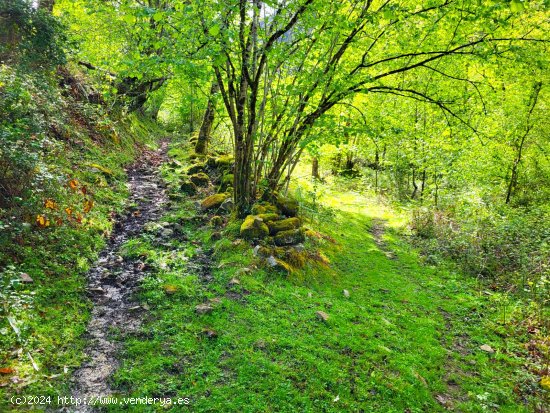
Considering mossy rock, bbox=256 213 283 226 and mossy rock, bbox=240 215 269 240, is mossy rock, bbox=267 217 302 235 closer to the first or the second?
mossy rock, bbox=256 213 283 226

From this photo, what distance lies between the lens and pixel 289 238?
9203 millimetres

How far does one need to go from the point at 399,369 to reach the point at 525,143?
51.1ft

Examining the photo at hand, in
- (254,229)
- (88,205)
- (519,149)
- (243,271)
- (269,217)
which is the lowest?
(243,271)

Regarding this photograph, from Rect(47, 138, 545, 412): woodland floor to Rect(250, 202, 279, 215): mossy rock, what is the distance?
84cm

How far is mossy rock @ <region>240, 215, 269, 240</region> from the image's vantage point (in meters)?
9.01

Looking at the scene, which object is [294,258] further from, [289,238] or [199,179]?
[199,179]

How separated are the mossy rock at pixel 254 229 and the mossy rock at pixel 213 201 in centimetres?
217

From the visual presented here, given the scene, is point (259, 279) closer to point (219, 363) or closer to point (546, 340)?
point (219, 363)

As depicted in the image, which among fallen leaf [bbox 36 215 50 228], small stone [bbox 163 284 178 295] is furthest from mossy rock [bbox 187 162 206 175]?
small stone [bbox 163 284 178 295]

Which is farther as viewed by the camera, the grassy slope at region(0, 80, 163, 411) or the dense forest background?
the dense forest background

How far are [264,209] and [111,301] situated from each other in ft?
16.0

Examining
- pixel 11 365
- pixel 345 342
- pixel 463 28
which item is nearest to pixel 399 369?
pixel 345 342

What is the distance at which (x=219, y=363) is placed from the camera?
528 cm

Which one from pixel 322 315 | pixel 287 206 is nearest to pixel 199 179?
pixel 287 206
